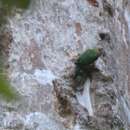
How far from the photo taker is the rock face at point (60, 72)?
1.57 m

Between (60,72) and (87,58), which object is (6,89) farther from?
(87,58)

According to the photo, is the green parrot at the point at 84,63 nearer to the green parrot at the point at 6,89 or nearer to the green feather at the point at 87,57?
the green feather at the point at 87,57

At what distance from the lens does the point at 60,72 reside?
169 cm

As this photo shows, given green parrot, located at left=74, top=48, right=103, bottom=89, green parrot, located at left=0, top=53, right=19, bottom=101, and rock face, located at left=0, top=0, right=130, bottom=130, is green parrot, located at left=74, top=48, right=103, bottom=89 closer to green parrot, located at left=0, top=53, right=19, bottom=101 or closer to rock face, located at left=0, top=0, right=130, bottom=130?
rock face, located at left=0, top=0, right=130, bottom=130

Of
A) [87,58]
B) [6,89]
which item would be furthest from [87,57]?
[6,89]

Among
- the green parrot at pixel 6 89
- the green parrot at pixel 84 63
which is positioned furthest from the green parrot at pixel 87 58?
the green parrot at pixel 6 89

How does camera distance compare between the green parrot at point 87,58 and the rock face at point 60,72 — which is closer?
the rock face at point 60,72

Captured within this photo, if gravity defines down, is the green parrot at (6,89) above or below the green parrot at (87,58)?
below

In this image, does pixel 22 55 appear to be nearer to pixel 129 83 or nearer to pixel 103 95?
pixel 103 95

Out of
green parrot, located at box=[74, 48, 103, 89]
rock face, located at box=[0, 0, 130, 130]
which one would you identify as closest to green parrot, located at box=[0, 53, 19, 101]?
rock face, located at box=[0, 0, 130, 130]

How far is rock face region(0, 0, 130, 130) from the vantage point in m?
1.57

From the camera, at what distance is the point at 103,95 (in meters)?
1.77

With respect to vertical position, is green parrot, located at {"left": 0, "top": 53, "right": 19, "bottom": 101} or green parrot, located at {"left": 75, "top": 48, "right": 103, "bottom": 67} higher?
green parrot, located at {"left": 75, "top": 48, "right": 103, "bottom": 67}

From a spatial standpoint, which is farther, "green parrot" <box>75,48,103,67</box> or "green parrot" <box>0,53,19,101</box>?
"green parrot" <box>75,48,103,67</box>
